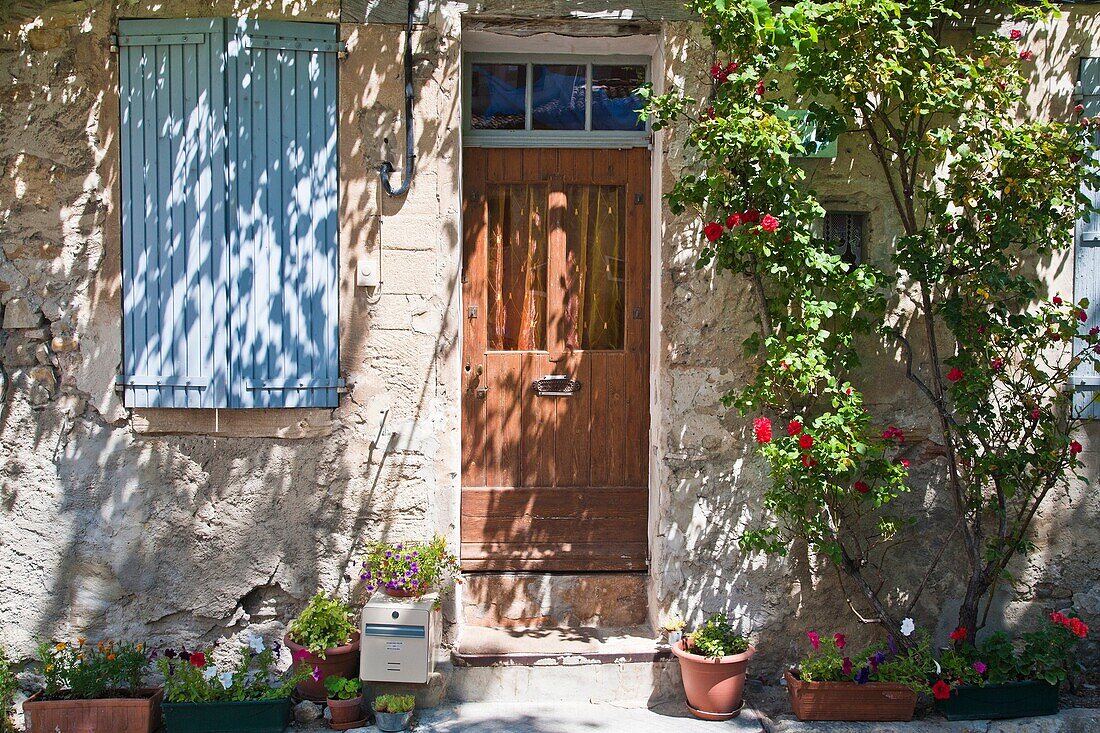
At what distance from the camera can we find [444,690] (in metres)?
4.32

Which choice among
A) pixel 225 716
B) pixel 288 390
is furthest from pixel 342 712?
pixel 288 390

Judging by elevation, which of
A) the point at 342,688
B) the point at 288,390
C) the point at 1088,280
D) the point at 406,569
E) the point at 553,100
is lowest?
the point at 342,688

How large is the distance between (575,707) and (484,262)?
85.7 inches

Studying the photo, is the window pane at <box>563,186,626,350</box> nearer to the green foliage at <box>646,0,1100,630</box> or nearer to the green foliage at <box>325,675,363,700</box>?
the green foliage at <box>646,0,1100,630</box>

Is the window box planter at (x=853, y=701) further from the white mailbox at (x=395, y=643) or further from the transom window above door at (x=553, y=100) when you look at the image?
the transom window above door at (x=553, y=100)

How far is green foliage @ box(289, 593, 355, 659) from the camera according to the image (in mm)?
4176

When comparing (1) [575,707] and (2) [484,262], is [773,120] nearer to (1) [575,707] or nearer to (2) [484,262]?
(2) [484,262]

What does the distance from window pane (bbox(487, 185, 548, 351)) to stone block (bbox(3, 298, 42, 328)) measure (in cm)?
213

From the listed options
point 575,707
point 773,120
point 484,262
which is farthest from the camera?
point 484,262

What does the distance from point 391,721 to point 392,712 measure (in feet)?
0.12

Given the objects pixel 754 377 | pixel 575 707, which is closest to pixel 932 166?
pixel 754 377

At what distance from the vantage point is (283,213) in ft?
14.2

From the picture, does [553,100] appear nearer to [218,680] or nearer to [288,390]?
[288,390]

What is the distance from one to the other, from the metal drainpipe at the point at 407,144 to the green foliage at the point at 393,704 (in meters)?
2.24
